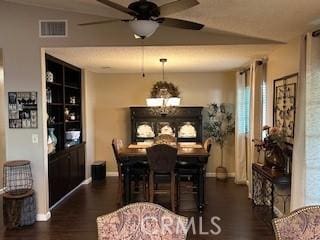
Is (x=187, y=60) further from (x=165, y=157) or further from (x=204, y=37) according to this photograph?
(x=165, y=157)

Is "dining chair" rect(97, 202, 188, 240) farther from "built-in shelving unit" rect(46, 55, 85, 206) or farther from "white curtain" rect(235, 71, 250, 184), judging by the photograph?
"white curtain" rect(235, 71, 250, 184)

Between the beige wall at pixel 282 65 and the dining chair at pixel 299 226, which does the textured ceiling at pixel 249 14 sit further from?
the dining chair at pixel 299 226

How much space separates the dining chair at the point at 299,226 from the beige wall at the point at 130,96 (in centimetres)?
592

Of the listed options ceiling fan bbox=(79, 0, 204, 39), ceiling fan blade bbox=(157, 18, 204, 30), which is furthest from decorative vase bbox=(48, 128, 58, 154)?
ceiling fan blade bbox=(157, 18, 204, 30)

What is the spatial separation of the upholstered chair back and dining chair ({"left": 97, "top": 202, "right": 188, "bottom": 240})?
9.63 ft

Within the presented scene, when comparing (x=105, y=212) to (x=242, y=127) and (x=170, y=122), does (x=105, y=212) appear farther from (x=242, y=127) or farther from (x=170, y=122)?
(x=242, y=127)

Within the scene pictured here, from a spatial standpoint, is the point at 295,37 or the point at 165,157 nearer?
the point at 295,37

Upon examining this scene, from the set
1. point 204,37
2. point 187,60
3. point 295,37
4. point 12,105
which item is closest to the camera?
point 295,37

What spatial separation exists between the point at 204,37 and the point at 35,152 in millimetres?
2989

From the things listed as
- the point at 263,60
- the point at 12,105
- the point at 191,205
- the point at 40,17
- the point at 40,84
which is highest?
the point at 40,17

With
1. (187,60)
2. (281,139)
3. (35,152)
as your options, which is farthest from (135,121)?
(281,139)

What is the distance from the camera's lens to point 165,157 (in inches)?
201

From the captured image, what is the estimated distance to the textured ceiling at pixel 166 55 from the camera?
16.0 feet

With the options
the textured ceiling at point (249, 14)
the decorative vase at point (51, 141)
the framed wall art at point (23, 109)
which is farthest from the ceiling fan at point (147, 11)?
the decorative vase at point (51, 141)
